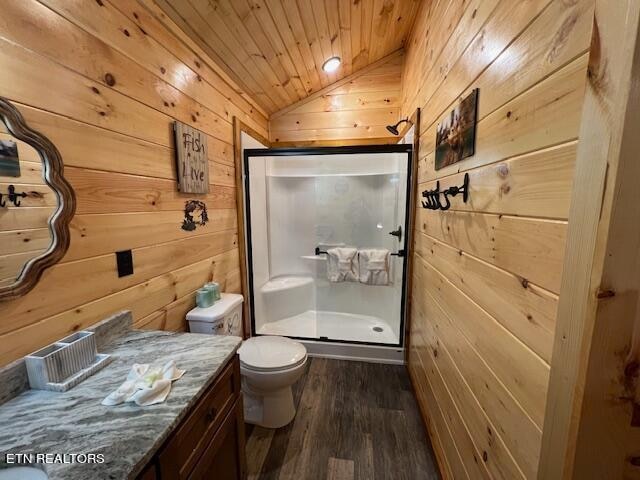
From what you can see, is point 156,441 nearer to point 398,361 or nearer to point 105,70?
point 105,70

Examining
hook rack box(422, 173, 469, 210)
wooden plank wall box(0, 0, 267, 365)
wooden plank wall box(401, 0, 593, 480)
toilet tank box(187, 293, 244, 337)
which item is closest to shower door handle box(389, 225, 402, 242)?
hook rack box(422, 173, 469, 210)

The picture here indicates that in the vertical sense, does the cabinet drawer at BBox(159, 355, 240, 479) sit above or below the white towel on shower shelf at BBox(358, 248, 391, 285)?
below

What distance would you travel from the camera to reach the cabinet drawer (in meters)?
0.71

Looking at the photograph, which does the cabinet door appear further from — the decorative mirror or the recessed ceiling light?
the recessed ceiling light

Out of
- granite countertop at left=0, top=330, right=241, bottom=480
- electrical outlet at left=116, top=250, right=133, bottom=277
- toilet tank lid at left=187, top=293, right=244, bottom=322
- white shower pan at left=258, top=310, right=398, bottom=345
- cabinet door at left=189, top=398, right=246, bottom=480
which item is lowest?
white shower pan at left=258, top=310, right=398, bottom=345

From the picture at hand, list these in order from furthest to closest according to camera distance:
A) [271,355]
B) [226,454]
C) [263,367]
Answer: [271,355] < [263,367] < [226,454]

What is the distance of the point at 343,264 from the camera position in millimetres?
2545

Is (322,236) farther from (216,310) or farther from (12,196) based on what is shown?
(12,196)

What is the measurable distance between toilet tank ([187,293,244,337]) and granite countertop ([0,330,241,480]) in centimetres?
57

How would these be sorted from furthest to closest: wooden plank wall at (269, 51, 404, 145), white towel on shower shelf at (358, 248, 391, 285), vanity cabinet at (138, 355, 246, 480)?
wooden plank wall at (269, 51, 404, 145) < white towel on shower shelf at (358, 248, 391, 285) < vanity cabinet at (138, 355, 246, 480)

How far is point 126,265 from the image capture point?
1212mm

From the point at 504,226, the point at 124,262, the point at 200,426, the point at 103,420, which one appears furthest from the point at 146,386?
the point at 504,226

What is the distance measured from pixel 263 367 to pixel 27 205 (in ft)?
4.11

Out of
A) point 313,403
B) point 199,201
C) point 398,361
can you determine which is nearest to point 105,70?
point 199,201
